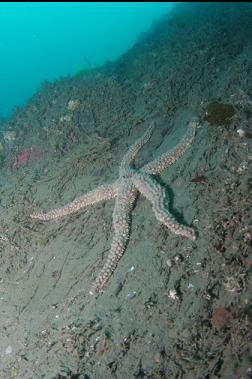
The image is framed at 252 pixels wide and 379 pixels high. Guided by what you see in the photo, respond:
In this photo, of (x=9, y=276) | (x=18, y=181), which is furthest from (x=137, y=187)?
(x=18, y=181)

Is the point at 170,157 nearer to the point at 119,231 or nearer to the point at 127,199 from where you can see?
the point at 127,199

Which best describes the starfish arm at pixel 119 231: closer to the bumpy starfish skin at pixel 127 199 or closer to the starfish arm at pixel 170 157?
the bumpy starfish skin at pixel 127 199

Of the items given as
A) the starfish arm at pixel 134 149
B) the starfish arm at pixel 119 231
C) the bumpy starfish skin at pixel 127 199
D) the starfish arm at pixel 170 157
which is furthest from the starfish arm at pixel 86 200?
the starfish arm at pixel 170 157

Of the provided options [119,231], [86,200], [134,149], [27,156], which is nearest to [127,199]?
[119,231]

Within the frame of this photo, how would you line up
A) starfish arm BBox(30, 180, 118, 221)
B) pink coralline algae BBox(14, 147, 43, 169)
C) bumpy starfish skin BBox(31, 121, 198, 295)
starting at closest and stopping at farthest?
bumpy starfish skin BBox(31, 121, 198, 295)
starfish arm BBox(30, 180, 118, 221)
pink coralline algae BBox(14, 147, 43, 169)

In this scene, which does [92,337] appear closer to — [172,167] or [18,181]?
[172,167]

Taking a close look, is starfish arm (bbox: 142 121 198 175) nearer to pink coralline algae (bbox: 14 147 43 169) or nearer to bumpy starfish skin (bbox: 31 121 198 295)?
A: bumpy starfish skin (bbox: 31 121 198 295)

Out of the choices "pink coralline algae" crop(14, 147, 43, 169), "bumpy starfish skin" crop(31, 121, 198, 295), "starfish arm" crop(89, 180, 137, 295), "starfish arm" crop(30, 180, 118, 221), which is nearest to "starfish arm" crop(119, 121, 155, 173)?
"bumpy starfish skin" crop(31, 121, 198, 295)

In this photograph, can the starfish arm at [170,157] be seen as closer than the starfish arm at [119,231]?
No
